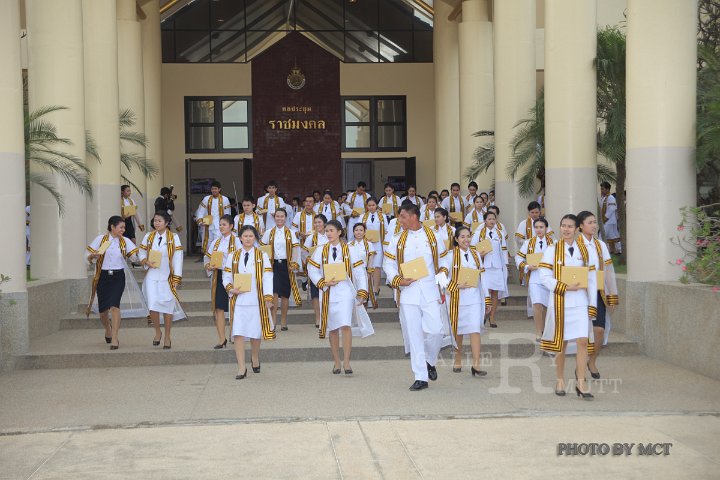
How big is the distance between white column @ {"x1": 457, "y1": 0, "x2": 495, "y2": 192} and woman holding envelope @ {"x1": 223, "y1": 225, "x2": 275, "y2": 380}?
40.3 ft

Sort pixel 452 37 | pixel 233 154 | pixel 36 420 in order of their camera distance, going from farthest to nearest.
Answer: pixel 233 154
pixel 452 37
pixel 36 420

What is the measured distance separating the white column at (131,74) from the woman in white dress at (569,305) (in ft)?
46.3

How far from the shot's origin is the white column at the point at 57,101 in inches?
606

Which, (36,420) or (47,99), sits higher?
(47,99)

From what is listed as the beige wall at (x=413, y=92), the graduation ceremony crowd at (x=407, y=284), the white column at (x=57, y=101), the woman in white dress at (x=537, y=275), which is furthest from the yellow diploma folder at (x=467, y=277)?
the beige wall at (x=413, y=92)

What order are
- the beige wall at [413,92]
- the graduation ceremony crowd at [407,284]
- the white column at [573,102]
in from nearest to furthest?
the graduation ceremony crowd at [407,284]
the white column at [573,102]
the beige wall at [413,92]

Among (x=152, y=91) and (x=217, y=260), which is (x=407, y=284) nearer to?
(x=217, y=260)

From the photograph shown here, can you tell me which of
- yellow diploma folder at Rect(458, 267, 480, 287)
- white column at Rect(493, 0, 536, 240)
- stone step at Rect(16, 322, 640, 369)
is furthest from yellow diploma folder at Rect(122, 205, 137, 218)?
yellow diploma folder at Rect(458, 267, 480, 287)

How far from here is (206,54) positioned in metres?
29.8

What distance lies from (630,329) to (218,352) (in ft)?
17.6

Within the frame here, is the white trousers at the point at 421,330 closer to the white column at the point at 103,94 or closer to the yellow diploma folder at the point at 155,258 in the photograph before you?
the yellow diploma folder at the point at 155,258

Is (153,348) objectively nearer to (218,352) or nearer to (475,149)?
(218,352)

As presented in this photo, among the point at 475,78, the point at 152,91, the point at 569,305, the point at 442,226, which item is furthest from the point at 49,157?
the point at 152,91

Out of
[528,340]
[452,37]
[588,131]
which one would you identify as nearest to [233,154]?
[452,37]
